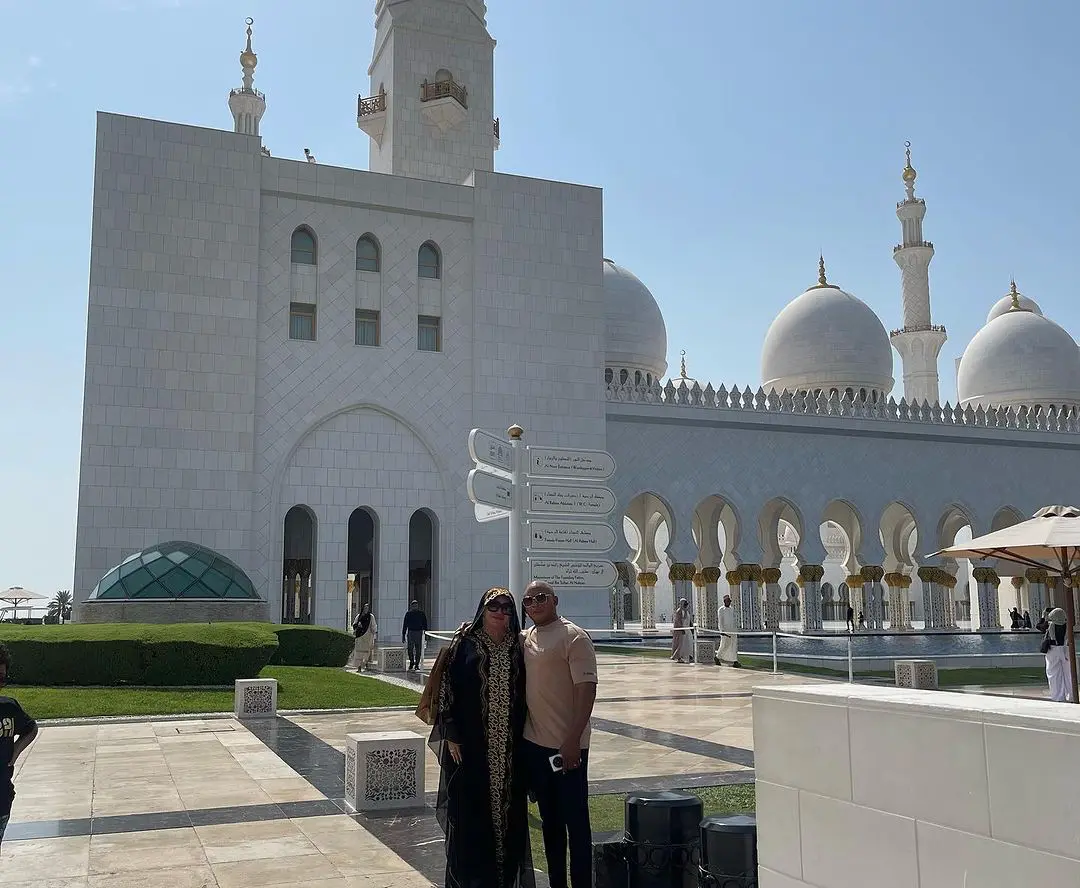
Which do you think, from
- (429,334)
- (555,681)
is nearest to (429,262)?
(429,334)

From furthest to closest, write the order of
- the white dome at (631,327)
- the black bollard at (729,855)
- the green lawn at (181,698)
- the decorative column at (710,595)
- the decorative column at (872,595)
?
the white dome at (631,327)
the decorative column at (710,595)
the decorative column at (872,595)
the green lawn at (181,698)
the black bollard at (729,855)

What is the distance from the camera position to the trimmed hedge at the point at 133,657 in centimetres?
1313

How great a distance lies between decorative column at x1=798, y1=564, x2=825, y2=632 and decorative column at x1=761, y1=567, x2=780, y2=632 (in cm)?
79

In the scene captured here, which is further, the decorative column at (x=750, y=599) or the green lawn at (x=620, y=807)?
the decorative column at (x=750, y=599)

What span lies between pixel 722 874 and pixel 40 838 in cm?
393

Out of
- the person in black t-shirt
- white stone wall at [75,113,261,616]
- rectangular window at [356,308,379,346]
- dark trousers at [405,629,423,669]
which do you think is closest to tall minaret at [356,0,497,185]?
rectangular window at [356,308,379,346]

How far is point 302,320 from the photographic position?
77.3ft

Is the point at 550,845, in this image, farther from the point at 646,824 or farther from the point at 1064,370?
the point at 1064,370

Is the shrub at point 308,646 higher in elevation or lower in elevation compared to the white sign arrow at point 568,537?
lower

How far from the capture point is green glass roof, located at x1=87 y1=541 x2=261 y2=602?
16.7 meters

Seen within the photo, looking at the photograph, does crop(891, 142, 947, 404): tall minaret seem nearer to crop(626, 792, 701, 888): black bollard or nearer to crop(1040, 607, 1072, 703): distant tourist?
crop(1040, 607, 1072, 703): distant tourist

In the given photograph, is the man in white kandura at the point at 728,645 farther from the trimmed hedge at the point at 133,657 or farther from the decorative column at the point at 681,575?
the trimmed hedge at the point at 133,657

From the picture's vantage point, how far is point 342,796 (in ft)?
23.0

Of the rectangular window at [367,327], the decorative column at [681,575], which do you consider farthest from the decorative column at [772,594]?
the rectangular window at [367,327]
